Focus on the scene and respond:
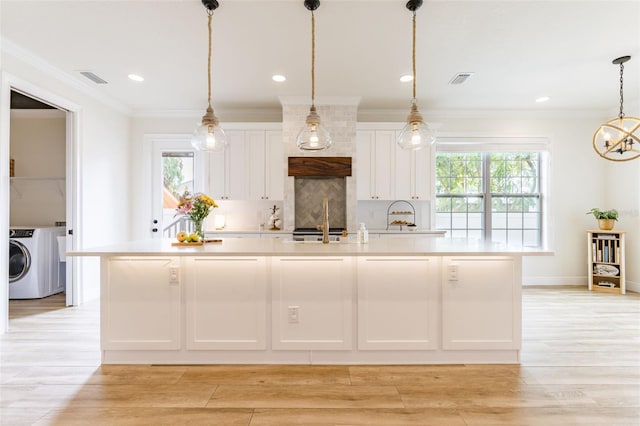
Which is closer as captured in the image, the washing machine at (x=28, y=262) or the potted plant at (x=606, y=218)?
the washing machine at (x=28, y=262)

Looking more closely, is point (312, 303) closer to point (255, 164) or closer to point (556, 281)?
point (255, 164)

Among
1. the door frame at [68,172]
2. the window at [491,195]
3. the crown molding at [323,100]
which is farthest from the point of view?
the window at [491,195]

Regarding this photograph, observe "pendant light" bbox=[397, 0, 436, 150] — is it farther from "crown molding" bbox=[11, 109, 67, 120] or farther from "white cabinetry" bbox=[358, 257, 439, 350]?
"crown molding" bbox=[11, 109, 67, 120]

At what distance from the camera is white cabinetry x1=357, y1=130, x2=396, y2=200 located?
5.34 metres

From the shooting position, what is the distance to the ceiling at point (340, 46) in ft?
9.25

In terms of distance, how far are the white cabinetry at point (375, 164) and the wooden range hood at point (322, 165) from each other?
1.21 feet

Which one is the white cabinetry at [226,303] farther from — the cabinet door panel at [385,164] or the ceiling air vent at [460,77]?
the ceiling air vent at [460,77]

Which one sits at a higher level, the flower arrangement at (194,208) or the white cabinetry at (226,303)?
the flower arrangement at (194,208)

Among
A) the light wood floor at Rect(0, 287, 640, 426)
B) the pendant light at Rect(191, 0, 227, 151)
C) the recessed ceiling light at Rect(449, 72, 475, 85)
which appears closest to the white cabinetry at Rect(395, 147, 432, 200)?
the recessed ceiling light at Rect(449, 72, 475, 85)

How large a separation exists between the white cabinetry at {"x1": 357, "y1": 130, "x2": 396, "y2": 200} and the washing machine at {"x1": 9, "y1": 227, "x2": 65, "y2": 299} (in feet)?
14.7

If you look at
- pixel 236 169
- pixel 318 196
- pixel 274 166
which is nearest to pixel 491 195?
pixel 318 196

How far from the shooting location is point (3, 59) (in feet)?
11.3

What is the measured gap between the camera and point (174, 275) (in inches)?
107

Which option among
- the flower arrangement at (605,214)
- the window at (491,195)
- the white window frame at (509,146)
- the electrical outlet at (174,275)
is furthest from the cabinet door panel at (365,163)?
the flower arrangement at (605,214)
